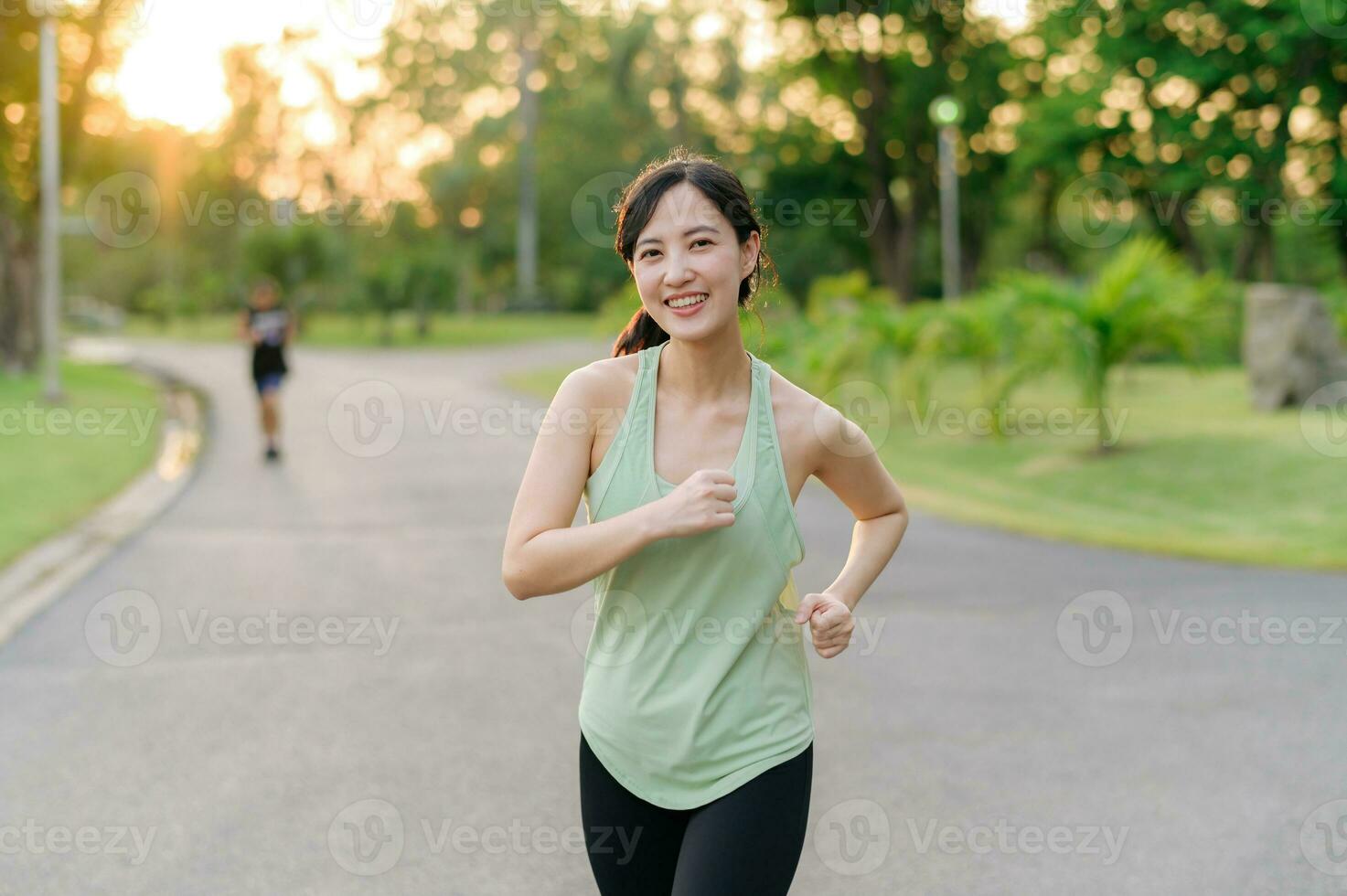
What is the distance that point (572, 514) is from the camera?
7.74 feet

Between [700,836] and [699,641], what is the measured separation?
0.32 meters

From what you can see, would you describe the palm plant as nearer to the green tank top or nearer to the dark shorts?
the dark shorts

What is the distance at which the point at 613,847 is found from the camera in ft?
8.02

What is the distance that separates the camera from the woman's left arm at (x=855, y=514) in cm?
240

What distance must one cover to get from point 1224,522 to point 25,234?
1059 inches

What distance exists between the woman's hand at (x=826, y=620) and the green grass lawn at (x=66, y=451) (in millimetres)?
8493

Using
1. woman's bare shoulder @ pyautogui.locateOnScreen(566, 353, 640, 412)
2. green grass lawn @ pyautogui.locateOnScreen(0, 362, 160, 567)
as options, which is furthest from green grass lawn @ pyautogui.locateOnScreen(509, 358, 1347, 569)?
woman's bare shoulder @ pyautogui.locateOnScreen(566, 353, 640, 412)

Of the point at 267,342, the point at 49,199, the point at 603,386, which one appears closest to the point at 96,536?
the point at 267,342

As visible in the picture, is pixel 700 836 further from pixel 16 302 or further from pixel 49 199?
pixel 16 302

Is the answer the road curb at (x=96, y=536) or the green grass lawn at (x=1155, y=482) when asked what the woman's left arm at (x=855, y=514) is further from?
the green grass lawn at (x=1155, y=482)

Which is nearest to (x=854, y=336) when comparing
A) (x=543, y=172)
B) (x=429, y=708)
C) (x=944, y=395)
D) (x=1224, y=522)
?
(x=944, y=395)

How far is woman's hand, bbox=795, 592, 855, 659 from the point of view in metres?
2.38

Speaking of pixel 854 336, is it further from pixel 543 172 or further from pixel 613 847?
pixel 543 172

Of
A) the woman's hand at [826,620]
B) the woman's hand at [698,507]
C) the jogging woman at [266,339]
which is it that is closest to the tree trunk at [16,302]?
the jogging woman at [266,339]
